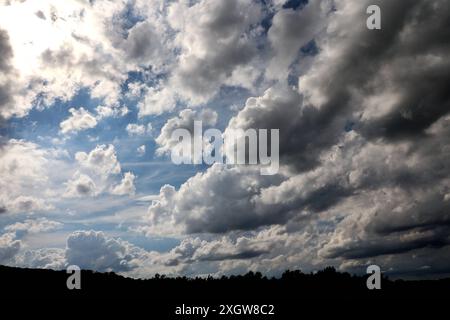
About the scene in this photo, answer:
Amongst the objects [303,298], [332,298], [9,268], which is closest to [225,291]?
[303,298]

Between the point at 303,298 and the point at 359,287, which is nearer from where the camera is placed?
the point at 303,298

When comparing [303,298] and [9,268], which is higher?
[9,268]
